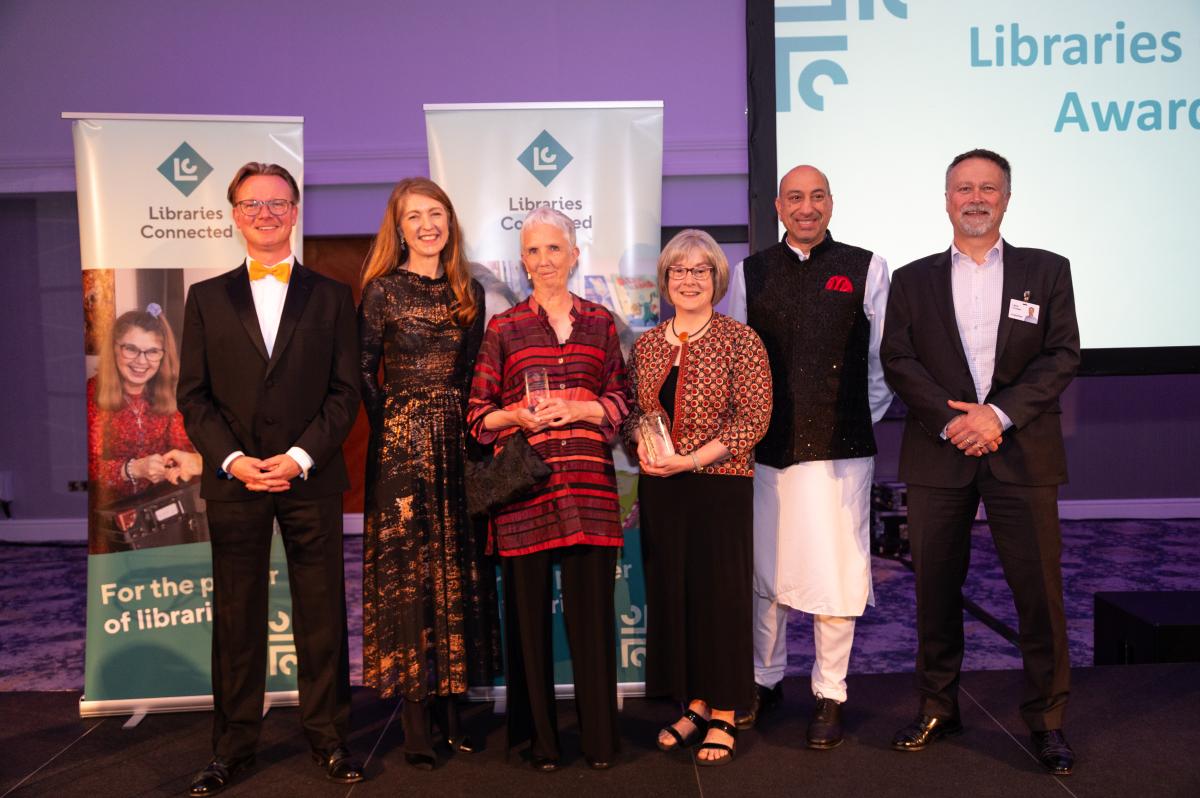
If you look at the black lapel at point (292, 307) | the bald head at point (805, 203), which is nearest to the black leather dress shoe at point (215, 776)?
the black lapel at point (292, 307)

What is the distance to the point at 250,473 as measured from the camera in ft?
8.89

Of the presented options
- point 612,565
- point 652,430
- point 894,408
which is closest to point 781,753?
point 612,565

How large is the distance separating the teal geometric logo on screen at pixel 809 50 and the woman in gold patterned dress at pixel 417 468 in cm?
200

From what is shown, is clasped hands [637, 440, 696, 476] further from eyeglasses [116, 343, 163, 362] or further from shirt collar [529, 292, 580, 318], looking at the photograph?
eyeglasses [116, 343, 163, 362]

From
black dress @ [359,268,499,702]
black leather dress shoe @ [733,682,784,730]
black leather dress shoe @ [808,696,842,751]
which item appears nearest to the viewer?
black dress @ [359,268,499,702]

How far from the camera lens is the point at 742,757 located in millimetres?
2961

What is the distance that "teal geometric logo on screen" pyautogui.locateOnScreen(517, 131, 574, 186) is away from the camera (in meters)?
3.65

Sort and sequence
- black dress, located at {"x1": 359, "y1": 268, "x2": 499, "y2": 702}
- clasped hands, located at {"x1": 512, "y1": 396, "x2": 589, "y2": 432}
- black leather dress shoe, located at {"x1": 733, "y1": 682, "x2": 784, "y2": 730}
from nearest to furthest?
clasped hands, located at {"x1": 512, "y1": 396, "x2": 589, "y2": 432} < black dress, located at {"x1": 359, "y1": 268, "x2": 499, "y2": 702} < black leather dress shoe, located at {"x1": 733, "y1": 682, "x2": 784, "y2": 730}

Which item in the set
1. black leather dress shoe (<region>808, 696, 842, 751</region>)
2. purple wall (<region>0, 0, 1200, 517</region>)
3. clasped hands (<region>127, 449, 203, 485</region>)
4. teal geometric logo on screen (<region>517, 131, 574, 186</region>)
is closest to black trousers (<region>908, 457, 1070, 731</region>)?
black leather dress shoe (<region>808, 696, 842, 751</region>)

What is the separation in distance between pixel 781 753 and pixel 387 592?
4.24ft

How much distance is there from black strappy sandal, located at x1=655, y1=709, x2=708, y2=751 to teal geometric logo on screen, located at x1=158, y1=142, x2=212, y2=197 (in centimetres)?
253

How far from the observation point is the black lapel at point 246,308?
2791 millimetres

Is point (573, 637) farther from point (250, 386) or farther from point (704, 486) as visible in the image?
point (250, 386)

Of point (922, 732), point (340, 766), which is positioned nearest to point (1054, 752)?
point (922, 732)
